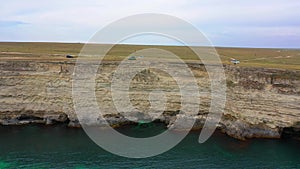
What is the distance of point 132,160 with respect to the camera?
3175 centimetres

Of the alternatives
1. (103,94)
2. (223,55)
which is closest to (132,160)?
(103,94)

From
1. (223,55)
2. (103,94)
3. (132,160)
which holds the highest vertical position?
(223,55)

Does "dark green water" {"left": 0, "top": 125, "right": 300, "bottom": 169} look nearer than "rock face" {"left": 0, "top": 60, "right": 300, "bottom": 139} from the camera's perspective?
Yes

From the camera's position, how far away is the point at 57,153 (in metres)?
33.5

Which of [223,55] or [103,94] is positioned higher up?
[223,55]

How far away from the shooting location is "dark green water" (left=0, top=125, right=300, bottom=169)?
31016mm

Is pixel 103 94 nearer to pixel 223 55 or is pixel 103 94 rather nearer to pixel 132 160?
pixel 132 160

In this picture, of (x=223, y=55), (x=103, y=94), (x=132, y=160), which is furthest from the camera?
(x=223, y=55)

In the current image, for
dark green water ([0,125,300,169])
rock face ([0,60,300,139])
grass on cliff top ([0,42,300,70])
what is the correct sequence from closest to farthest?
dark green water ([0,125,300,169]), rock face ([0,60,300,139]), grass on cliff top ([0,42,300,70])

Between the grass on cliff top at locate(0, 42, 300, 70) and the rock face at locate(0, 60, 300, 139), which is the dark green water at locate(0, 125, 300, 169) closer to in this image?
the rock face at locate(0, 60, 300, 139)

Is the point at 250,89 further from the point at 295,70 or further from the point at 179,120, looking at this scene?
the point at 179,120

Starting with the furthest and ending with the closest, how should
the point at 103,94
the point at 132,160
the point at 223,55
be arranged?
the point at 223,55
the point at 103,94
the point at 132,160

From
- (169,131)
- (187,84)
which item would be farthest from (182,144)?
(187,84)

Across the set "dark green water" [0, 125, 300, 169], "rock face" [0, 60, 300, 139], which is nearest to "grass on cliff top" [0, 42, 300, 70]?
"rock face" [0, 60, 300, 139]
